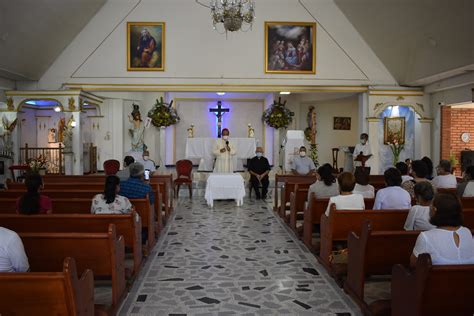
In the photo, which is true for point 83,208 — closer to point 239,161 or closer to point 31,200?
point 31,200

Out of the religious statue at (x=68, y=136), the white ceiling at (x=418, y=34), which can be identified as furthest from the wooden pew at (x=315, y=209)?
the religious statue at (x=68, y=136)

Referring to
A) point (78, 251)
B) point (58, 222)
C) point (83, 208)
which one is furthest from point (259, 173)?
point (78, 251)

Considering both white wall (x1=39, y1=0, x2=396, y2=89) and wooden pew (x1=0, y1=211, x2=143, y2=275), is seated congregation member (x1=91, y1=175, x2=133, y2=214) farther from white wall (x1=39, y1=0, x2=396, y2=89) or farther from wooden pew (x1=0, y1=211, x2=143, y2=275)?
white wall (x1=39, y1=0, x2=396, y2=89)

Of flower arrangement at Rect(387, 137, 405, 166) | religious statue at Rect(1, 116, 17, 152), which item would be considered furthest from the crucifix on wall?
religious statue at Rect(1, 116, 17, 152)

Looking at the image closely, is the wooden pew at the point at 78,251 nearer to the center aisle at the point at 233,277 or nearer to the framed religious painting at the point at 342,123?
the center aisle at the point at 233,277

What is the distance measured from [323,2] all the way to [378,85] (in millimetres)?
2935

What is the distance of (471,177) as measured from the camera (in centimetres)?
639

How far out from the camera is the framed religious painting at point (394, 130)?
1272 cm

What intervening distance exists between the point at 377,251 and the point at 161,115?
13.5 metres

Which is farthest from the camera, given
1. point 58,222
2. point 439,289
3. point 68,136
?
point 68,136

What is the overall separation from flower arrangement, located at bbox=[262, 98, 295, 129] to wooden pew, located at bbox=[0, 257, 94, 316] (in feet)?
46.3

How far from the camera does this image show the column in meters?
12.5

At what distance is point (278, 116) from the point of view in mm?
16406

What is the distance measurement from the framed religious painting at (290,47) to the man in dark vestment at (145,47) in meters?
3.36
